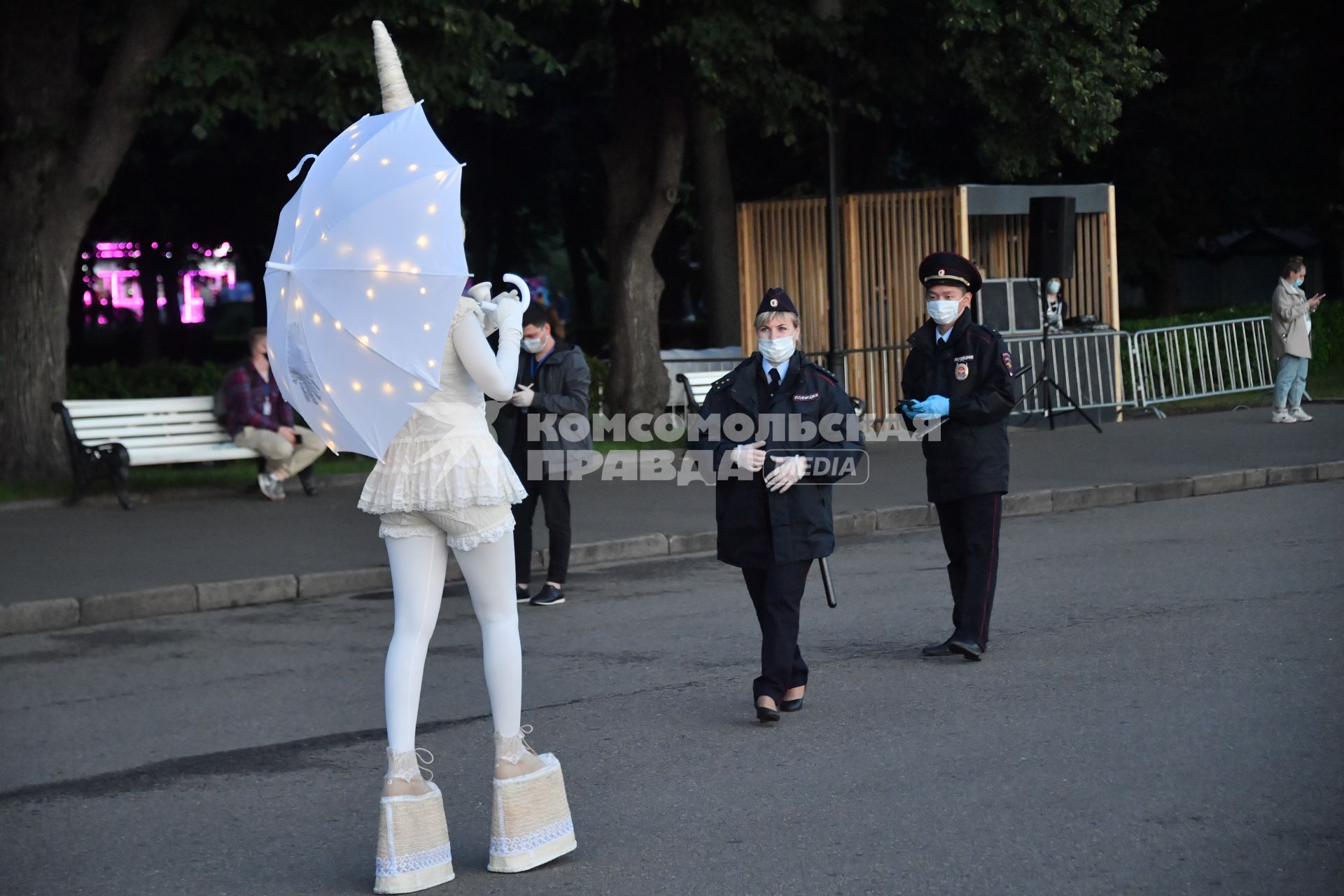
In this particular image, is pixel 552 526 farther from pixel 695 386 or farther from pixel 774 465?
pixel 695 386

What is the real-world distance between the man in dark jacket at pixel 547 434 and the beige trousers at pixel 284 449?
505cm

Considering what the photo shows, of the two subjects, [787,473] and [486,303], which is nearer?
[486,303]

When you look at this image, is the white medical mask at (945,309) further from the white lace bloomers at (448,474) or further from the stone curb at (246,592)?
the stone curb at (246,592)

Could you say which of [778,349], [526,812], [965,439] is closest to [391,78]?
[526,812]

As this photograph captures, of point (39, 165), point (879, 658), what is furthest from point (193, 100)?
point (879, 658)

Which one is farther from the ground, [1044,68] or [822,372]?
[1044,68]

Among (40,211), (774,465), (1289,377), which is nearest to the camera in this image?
(774,465)

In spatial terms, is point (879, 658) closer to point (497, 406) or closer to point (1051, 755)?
point (1051, 755)

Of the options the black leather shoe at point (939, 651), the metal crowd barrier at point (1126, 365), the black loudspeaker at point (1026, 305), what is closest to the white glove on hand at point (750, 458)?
the black leather shoe at point (939, 651)

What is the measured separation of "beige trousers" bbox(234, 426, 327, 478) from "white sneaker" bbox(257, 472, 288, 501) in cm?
9

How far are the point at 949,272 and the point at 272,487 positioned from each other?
27.2ft

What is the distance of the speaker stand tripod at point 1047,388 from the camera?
767 inches

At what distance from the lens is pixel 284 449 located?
1452 cm

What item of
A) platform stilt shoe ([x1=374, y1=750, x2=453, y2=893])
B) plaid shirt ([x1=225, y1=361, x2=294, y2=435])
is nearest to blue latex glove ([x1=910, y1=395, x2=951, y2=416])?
platform stilt shoe ([x1=374, y1=750, x2=453, y2=893])
